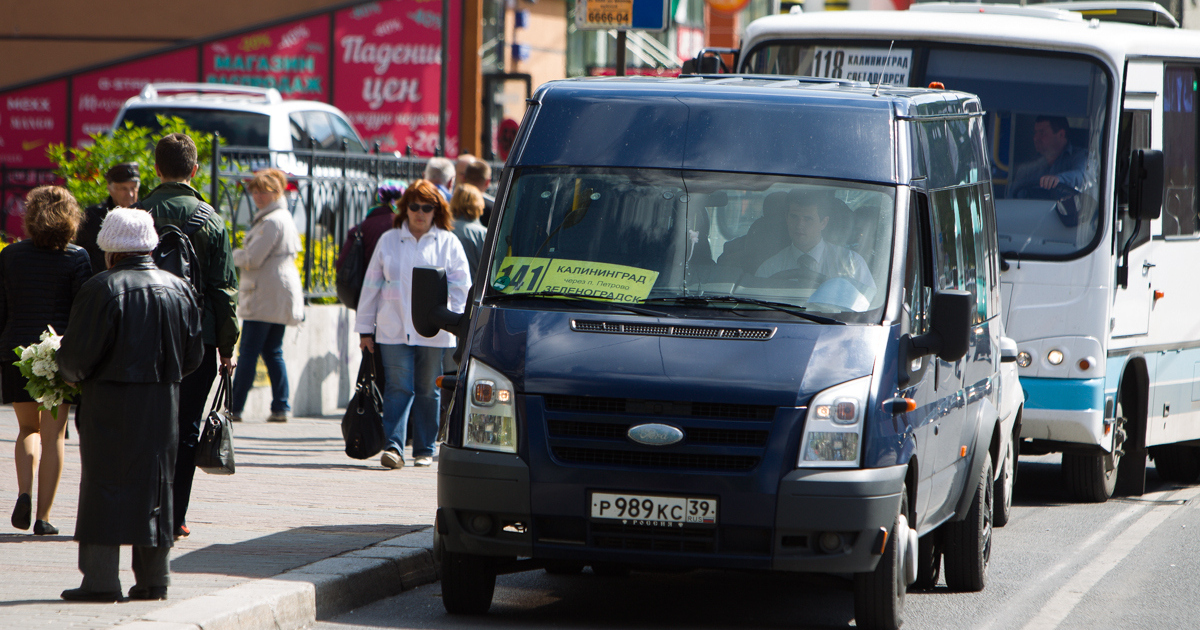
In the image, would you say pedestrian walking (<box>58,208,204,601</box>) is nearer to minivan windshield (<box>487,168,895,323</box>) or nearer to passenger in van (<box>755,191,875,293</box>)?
minivan windshield (<box>487,168,895,323</box>)

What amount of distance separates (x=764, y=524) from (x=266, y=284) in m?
7.06

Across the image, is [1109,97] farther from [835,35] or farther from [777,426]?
[777,426]

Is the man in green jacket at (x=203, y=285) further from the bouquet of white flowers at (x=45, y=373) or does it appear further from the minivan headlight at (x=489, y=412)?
the minivan headlight at (x=489, y=412)

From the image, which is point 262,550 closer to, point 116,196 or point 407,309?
point 116,196

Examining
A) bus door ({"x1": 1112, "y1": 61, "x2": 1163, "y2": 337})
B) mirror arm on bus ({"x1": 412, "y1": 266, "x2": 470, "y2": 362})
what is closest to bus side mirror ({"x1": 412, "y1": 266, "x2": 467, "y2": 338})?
mirror arm on bus ({"x1": 412, "y1": 266, "x2": 470, "y2": 362})

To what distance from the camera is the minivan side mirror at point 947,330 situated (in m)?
6.62

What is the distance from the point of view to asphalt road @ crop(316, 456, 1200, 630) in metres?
7.05

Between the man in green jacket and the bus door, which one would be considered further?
the bus door

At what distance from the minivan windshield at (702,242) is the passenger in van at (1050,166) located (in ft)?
13.7

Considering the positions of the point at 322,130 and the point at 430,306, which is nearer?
the point at 430,306

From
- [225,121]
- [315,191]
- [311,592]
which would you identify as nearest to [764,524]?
[311,592]

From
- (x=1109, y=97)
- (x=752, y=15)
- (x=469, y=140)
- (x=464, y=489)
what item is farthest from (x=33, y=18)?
(x=752, y=15)

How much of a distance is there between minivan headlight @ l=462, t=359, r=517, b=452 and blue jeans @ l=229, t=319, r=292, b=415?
6.34 m

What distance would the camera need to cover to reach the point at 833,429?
6305 millimetres
